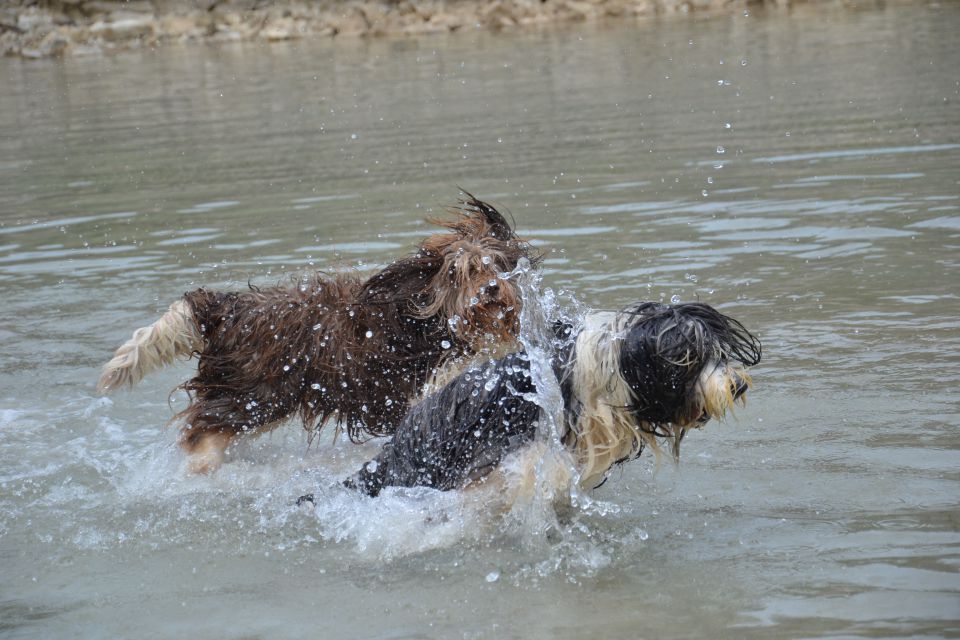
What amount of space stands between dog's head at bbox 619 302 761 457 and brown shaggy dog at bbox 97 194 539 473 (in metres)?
0.58

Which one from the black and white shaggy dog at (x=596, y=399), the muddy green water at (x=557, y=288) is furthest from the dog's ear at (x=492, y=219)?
the muddy green water at (x=557, y=288)

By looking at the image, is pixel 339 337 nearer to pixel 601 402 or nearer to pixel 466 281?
pixel 466 281

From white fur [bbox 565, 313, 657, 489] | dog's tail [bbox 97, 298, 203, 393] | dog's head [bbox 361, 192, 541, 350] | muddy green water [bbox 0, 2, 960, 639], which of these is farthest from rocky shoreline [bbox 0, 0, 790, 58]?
white fur [bbox 565, 313, 657, 489]

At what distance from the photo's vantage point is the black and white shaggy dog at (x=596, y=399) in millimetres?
3947

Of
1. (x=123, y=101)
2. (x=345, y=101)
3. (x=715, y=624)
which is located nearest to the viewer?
(x=715, y=624)

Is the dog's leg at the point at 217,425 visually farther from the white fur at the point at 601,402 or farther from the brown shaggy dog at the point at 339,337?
the white fur at the point at 601,402

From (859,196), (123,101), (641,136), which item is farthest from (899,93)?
(123,101)

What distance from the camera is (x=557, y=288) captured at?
7.54m

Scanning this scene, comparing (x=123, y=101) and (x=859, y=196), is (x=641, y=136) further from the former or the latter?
(x=123, y=101)

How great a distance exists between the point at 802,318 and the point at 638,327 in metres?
3.09

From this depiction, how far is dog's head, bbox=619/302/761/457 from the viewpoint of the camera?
A: 3918 mm

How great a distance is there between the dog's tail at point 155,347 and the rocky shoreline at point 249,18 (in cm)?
2196

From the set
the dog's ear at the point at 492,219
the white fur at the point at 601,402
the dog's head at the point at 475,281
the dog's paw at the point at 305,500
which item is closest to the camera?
the white fur at the point at 601,402

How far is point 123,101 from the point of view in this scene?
1836 centimetres
